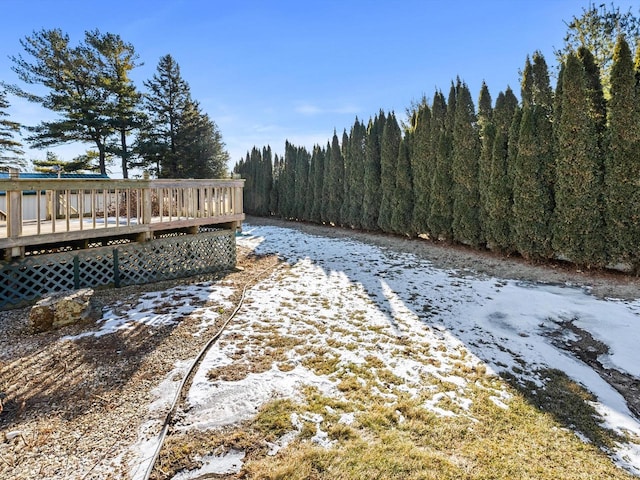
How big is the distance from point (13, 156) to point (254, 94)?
14.8 meters

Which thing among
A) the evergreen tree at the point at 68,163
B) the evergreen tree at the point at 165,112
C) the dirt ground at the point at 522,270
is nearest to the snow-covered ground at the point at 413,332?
the dirt ground at the point at 522,270

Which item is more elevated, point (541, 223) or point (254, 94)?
point (254, 94)

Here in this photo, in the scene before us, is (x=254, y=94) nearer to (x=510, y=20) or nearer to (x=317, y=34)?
(x=317, y=34)

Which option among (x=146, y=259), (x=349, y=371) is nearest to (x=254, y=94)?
(x=146, y=259)

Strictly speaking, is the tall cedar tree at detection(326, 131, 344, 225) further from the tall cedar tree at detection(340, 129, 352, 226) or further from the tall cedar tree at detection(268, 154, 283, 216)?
the tall cedar tree at detection(268, 154, 283, 216)

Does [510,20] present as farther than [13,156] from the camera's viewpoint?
No

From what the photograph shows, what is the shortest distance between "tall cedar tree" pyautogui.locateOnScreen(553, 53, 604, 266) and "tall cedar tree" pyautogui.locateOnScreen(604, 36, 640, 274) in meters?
0.25

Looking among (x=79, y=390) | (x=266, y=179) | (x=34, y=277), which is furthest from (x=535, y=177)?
(x=266, y=179)

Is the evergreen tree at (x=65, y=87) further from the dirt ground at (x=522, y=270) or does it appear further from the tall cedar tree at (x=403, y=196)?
the dirt ground at (x=522, y=270)


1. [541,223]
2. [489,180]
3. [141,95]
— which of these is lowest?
[541,223]

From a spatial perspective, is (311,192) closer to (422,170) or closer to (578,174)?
(422,170)

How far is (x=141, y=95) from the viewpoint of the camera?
61.7 ft

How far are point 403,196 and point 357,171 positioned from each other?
3.58 metres

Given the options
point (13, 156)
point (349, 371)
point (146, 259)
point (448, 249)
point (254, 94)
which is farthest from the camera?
point (13, 156)
